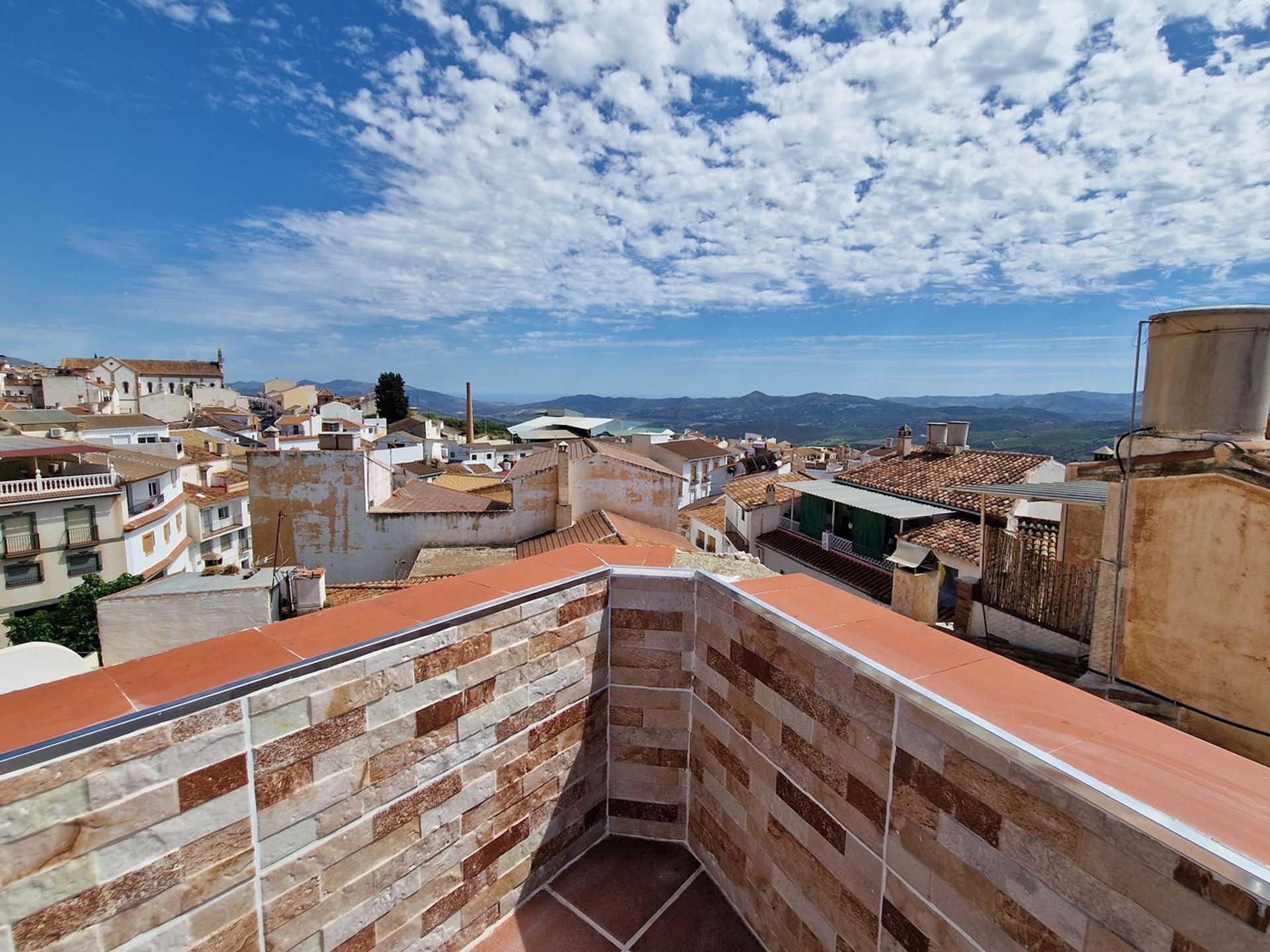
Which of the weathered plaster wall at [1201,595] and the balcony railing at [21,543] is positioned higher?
the weathered plaster wall at [1201,595]

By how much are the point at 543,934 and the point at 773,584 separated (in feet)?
5.39

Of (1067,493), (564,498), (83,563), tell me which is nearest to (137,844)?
(1067,493)

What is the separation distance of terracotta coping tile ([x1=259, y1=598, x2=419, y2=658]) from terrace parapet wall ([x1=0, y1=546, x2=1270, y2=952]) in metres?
0.01

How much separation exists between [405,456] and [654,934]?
33.1 m

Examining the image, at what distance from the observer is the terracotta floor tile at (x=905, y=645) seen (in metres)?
1.67

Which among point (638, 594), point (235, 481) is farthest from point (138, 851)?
point (235, 481)

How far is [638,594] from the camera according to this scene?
8.58ft

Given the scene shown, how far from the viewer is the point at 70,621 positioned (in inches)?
661

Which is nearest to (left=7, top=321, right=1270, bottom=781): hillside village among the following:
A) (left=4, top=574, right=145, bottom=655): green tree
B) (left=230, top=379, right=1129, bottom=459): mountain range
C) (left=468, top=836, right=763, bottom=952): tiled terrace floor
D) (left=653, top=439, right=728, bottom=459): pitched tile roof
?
(left=4, top=574, right=145, bottom=655): green tree

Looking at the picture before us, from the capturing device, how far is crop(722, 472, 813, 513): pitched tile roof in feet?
57.8

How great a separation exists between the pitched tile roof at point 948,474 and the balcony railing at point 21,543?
24.1 metres

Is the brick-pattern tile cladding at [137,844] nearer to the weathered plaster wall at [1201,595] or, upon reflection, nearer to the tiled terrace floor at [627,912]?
the tiled terrace floor at [627,912]

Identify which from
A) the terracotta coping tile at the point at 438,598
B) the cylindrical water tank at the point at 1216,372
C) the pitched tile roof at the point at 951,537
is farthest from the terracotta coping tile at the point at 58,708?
the pitched tile roof at the point at 951,537

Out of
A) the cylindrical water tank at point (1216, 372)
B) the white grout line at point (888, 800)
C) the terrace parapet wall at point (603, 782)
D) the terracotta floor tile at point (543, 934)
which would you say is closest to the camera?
the terrace parapet wall at point (603, 782)
